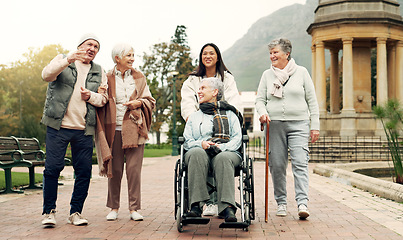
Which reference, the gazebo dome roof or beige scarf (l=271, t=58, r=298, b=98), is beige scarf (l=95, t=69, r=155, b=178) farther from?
the gazebo dome roof

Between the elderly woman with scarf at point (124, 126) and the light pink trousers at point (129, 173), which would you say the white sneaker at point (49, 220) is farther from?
the light pink trousers at point (129, 173)

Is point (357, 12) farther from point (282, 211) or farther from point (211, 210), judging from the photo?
point (211, 210)

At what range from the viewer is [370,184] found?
30.6 feet

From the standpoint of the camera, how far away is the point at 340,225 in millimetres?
5777

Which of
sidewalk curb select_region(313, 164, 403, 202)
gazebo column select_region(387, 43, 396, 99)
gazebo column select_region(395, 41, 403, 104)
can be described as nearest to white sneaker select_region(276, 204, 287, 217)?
sidewalk curb select_region(313, 164, 403, 202)

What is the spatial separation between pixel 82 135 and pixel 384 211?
4152 millimetres

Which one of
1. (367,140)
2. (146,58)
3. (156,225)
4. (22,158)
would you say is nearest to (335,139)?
(367,140)

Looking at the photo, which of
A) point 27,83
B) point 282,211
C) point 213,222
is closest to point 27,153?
point 213,222

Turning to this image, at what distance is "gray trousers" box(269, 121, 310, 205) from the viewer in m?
6.46

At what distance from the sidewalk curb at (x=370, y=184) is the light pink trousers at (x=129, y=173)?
4.18 m

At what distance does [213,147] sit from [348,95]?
24.5m

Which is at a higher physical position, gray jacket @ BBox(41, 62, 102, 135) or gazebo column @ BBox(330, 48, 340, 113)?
gazebo column @ BBox(330, 48, 340, 113)

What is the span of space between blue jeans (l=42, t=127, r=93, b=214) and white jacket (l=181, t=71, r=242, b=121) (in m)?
1.22

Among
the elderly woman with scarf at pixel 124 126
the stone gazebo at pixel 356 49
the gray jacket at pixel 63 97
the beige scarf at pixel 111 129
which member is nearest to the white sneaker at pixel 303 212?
the elderly woman with scarf at pixel 124 126
